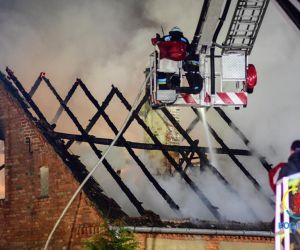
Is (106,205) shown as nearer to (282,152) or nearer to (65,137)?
(65,137)

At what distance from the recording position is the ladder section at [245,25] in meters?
7.25

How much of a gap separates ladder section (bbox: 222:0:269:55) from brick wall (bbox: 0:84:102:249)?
164 inches

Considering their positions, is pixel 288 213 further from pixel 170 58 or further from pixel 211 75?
pixel 170 58

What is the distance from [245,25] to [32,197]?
18.1 ft

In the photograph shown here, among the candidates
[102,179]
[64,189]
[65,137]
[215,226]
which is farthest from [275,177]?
[102,179]

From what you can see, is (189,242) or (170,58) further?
(189,242)

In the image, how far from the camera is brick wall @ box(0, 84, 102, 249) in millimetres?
9633

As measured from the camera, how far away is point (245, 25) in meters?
7.56

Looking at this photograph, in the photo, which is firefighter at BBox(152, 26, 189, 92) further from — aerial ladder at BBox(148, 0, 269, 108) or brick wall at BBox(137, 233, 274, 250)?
brick wall at BBox(137, 233, 274, 250)

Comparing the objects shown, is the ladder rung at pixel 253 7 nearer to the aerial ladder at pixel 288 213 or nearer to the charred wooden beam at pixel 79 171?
the aerial ladder at pixel 288 213

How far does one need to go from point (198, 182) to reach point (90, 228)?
437 centimetres

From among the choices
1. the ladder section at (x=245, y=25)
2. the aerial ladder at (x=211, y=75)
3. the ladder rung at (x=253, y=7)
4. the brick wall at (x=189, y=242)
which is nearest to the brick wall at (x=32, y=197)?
the brick wall at (x=189, y=242)

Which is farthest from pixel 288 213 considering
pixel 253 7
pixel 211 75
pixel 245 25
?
pixel 245 25

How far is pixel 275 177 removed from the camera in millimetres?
4422
